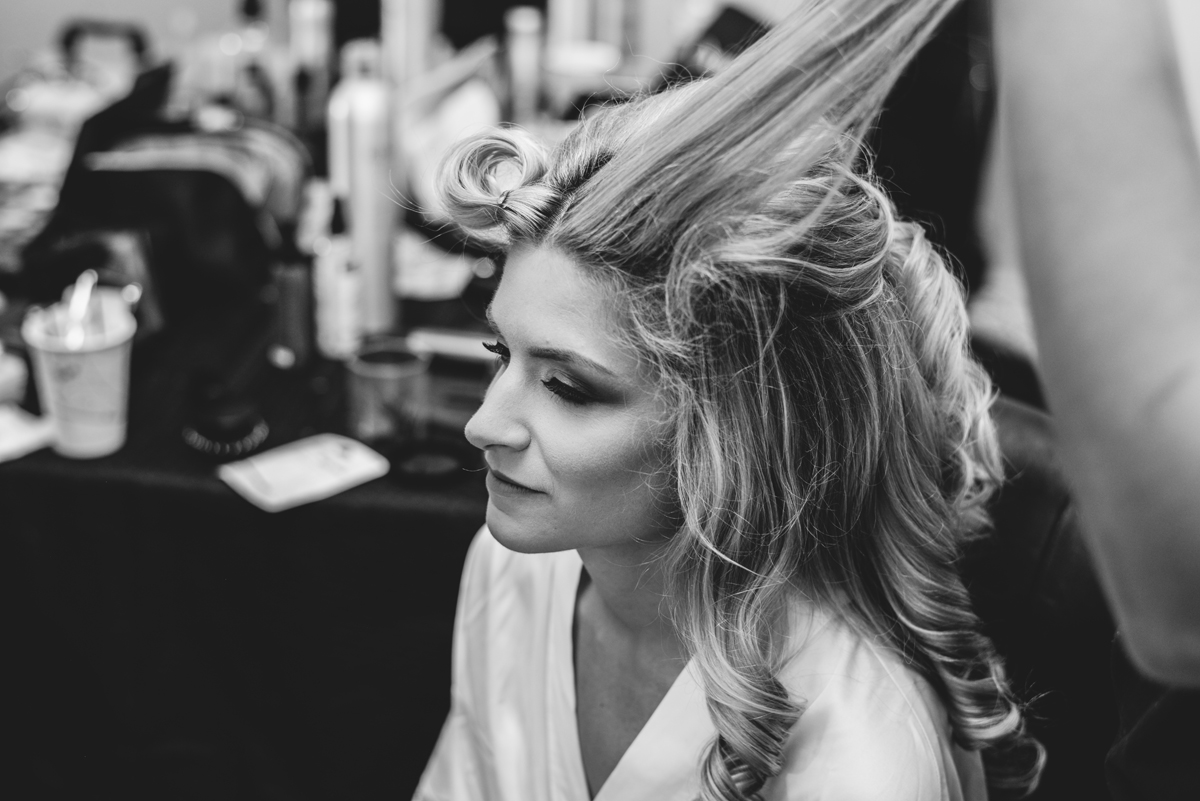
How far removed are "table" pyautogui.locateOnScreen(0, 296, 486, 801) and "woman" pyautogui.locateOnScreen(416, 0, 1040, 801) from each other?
0.44m

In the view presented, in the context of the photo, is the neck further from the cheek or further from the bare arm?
the bare arm

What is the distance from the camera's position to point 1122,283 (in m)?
0.39

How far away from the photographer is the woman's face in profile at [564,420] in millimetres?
733

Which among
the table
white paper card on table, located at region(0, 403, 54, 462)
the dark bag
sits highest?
the dark bag

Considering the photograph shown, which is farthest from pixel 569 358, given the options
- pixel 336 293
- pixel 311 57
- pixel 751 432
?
pixel 311 57

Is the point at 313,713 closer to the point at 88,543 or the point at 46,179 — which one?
the point at 88,543

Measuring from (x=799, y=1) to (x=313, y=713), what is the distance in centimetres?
105

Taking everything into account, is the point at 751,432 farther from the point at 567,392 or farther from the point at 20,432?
the point at 20,432

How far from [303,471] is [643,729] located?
61 cm

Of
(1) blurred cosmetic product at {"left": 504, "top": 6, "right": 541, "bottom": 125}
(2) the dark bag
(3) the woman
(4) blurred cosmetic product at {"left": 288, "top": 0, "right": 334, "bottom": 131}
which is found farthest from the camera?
(1) blurred cosmetic product at {"left": 504, "top": 6, "right": 541, "bottom": 125}

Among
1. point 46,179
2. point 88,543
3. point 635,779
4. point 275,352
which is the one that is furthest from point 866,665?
point 46,179

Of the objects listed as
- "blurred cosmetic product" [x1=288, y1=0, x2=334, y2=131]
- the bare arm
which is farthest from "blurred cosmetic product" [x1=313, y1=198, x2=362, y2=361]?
the bare arm

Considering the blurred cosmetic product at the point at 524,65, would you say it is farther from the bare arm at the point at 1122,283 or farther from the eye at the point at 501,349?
the bare arm at the point at 1122,283

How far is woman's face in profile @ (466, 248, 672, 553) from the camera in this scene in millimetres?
733
